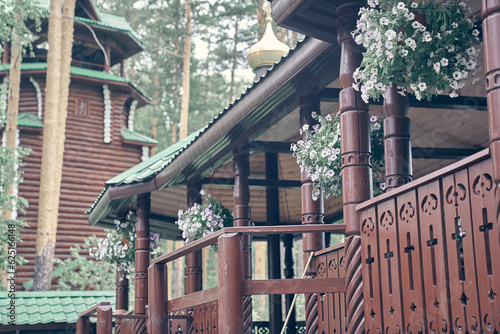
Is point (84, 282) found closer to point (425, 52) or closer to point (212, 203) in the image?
point (212, 203)

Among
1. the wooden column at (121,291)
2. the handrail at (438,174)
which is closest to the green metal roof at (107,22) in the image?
the wooden column at (121,291)

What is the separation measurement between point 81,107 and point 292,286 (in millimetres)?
21859

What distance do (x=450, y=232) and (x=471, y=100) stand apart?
4.03m

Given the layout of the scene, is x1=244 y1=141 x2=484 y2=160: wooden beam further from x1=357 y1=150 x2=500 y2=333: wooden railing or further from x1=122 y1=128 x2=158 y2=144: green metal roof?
x1=122 y1=128 x2=158 y2=144: green metal roof

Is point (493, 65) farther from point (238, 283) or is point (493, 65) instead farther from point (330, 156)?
point (330, 156)

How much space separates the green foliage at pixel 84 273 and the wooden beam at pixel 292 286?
18199 millimetres

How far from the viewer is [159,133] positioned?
3441cm

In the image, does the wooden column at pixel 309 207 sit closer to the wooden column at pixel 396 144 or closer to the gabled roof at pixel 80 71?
the wooden column at pixel 396 144

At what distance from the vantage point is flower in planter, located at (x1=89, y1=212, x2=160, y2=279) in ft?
44.4

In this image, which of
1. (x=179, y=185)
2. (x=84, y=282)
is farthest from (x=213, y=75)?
(x=179, y=185)

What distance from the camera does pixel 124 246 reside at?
1369cm

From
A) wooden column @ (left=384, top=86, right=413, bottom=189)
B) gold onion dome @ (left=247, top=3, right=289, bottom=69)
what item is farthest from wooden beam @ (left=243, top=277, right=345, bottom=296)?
gold onion dome @ (left=247, top=3, right=289, bottom=69)

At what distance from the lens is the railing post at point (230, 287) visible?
17.7 ft

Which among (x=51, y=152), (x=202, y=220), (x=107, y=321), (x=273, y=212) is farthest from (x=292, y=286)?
(x=51, y=152)
